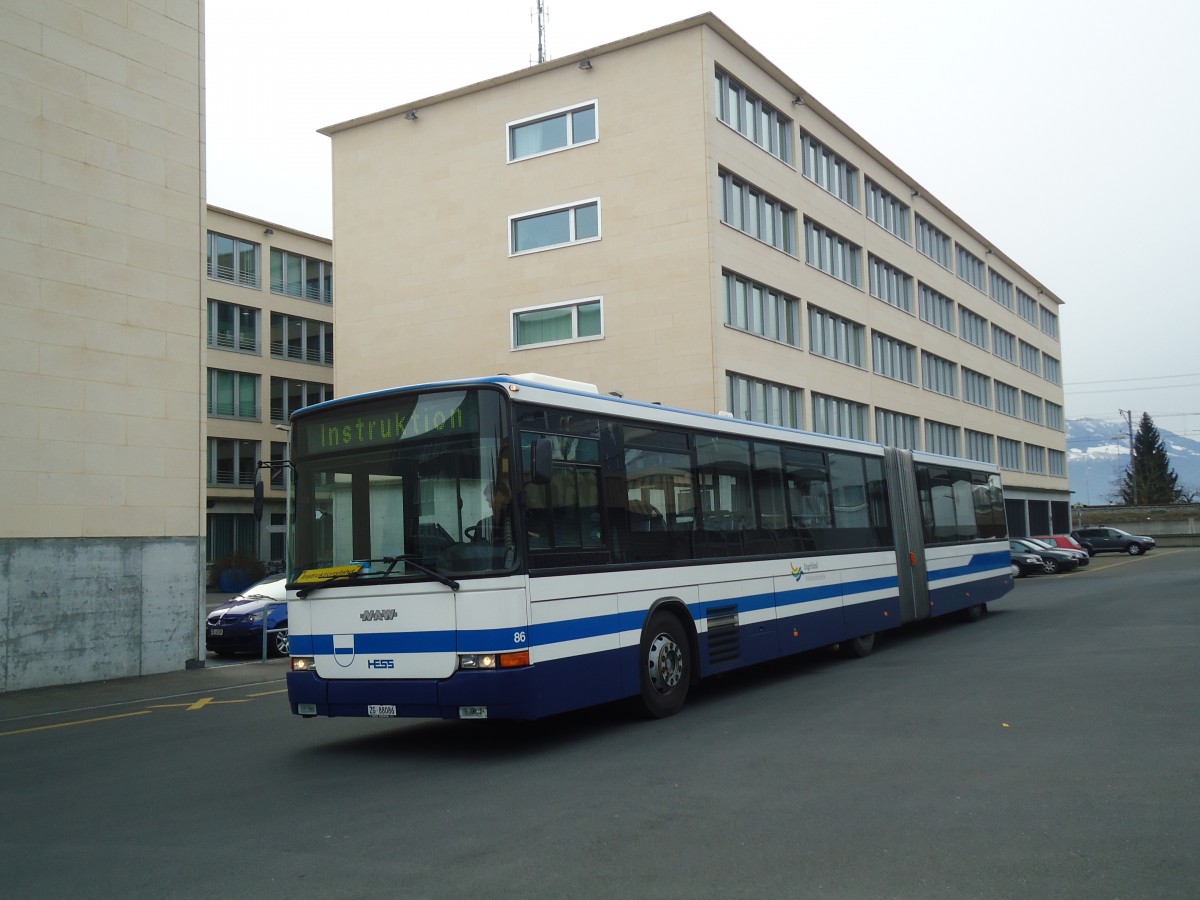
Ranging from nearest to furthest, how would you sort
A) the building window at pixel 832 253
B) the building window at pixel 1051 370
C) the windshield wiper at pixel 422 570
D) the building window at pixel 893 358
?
1. the windshield wiper at pixel 422 570
2. the building window at pixel 832 253
3. the building window at pixel 893 358
4. the building window at pixel 1051 370

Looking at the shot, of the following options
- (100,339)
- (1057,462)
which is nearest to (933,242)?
(1057,462)

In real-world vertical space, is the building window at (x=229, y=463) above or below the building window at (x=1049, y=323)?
below

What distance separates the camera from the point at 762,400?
35438 mm

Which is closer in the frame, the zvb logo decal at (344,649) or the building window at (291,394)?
the zvb logo decal at (344,649)

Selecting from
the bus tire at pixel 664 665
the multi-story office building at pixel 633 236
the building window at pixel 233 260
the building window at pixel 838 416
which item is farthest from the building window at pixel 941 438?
the bus tire at pixel 664 665

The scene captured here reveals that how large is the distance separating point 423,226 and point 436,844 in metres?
34.0

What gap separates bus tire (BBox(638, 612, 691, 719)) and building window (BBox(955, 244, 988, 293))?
51340mm

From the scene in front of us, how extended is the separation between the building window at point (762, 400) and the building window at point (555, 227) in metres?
6.29

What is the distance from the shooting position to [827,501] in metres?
15.3

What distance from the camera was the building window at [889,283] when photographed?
46000mm

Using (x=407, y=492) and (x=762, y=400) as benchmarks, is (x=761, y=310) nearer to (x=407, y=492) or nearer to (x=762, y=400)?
(x=762, y=400)

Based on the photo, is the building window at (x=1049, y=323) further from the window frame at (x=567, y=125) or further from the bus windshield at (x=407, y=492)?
the bus windshield at (x=407, y=492)

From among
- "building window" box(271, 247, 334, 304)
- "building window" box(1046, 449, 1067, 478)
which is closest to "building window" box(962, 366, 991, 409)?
"building window" box(1046, 449, 1067, 478)

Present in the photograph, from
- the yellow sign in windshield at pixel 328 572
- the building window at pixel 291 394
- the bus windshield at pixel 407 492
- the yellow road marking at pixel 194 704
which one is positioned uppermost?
the building window at pixel 291 394
